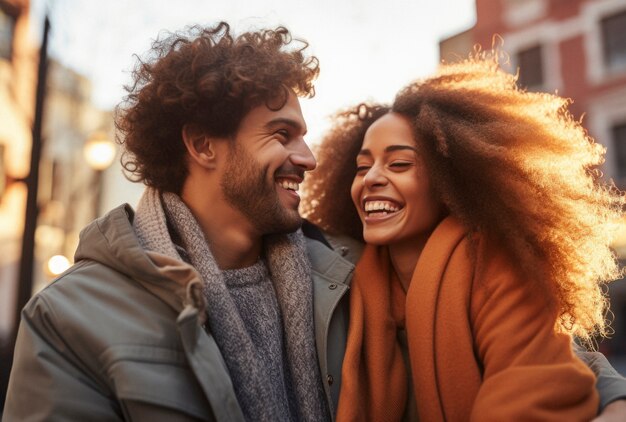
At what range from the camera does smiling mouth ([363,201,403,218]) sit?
8.79 ft

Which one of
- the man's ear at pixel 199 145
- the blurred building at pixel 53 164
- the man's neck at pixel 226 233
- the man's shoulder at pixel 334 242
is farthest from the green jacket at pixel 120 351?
the blurred building at pixel 53 164

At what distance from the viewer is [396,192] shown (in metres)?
2.66

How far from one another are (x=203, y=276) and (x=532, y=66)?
52.8 ft

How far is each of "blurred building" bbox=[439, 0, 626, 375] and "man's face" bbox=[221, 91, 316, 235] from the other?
1257cm

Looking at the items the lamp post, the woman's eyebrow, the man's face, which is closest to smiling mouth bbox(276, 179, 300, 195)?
the man's face

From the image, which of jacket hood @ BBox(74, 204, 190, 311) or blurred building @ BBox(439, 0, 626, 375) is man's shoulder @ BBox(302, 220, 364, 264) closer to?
jacket hood @ BBox(74, 204, 190, 311)

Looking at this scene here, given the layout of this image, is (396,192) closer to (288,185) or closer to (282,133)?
(288,185)

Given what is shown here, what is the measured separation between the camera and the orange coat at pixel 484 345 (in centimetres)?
203

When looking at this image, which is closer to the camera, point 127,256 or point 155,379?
point 155,379

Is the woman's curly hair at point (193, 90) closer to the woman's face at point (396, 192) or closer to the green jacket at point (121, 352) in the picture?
the woman's face at point (396, 192)

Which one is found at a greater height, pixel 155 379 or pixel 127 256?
pixel 127 256

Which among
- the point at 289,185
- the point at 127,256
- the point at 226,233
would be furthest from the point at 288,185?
the point at 127,256

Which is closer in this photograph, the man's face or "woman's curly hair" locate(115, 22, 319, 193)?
the man's face

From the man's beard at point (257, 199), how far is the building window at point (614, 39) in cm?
1528
